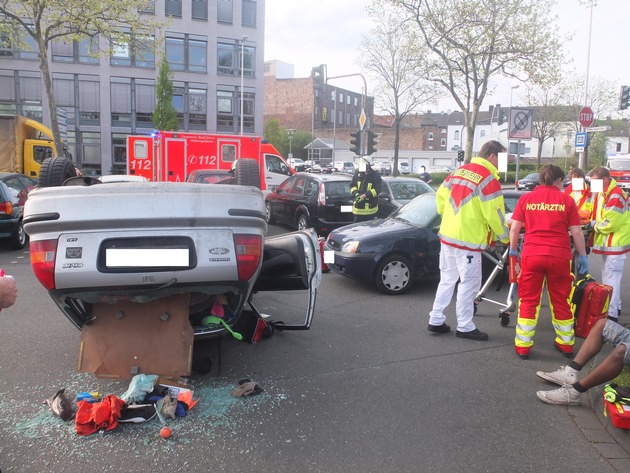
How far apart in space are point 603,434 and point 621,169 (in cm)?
3721

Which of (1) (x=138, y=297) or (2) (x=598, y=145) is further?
(2) (x=598, y=145)

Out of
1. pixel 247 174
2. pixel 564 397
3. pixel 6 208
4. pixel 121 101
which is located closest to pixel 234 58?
pixel 121 101

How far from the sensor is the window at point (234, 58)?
134ft

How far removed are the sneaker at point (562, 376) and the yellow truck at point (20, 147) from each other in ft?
58.7

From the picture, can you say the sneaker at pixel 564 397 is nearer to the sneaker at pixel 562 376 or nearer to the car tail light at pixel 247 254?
the sneaker at pixel 562 376

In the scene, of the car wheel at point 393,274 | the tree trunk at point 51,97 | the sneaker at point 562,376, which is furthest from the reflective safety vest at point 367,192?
the tree trunk at point 51,97

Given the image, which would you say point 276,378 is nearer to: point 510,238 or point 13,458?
point 13,458

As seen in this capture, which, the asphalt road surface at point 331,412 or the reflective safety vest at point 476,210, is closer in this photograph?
the asphalt road surface at point 331,412

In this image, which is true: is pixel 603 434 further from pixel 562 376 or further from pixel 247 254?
pixel 247 254

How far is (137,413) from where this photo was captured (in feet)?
12.0

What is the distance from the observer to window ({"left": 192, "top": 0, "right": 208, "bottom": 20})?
39.8m

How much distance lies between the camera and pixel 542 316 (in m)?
6.82

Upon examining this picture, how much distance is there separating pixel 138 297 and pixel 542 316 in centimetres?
519

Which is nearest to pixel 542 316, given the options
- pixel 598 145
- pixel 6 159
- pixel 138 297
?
pixel 138 297
